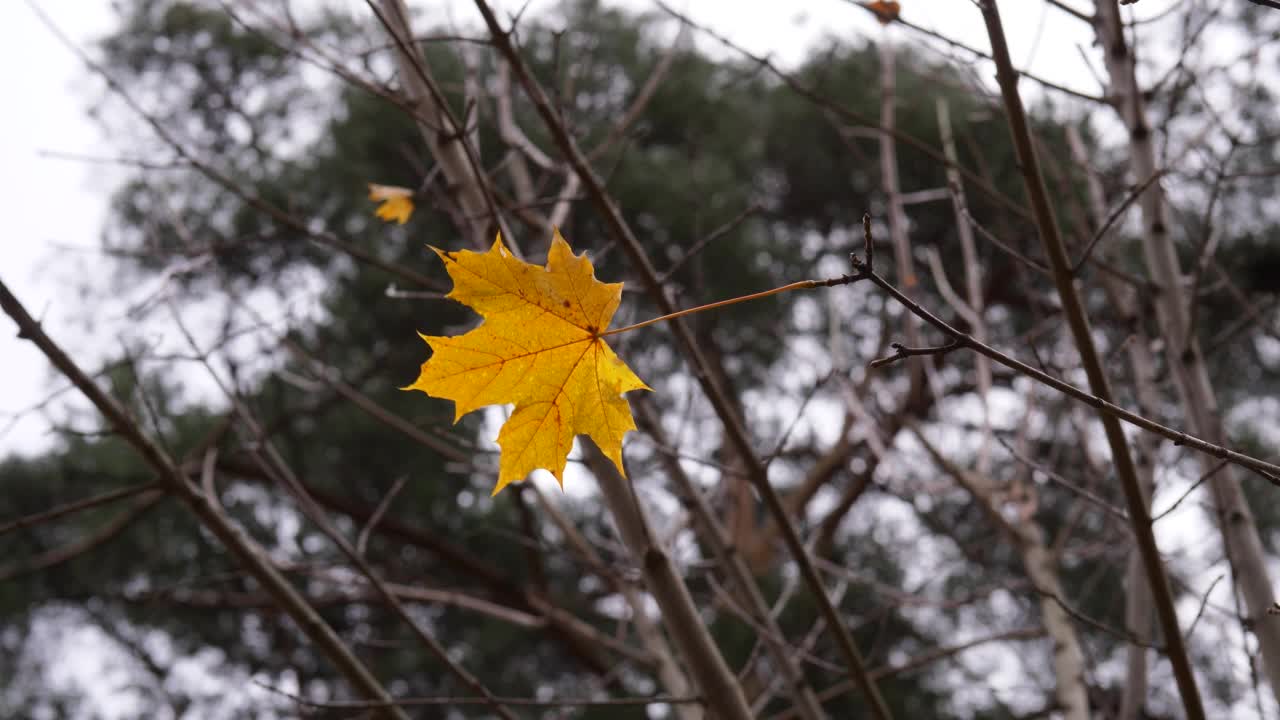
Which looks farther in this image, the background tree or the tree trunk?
the background tree

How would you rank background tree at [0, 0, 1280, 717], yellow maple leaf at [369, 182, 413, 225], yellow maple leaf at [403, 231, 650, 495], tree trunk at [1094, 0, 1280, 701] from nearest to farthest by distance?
yellow maple leaf at [403, 231, 650, 495]
tree trunk at [1094, 0, 1280, 701]
yellow maple leaf at [369, 182, 413, 225]
background tree at [0, 0, 1280, 717]

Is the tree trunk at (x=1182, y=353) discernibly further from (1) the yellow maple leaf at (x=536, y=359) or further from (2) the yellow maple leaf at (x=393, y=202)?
(2) the yellow maple leaf at (x=393, y=202)

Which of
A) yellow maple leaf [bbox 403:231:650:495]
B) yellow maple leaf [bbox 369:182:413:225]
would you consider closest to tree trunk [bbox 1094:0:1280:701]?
yellow maple leaf [bbox 403:231:650:495]

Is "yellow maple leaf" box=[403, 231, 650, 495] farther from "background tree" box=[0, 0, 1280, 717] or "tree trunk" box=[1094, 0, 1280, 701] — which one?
"background tree" box=[0, 0, 1280, 717]

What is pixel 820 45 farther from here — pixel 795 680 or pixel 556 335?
pixel 556 335

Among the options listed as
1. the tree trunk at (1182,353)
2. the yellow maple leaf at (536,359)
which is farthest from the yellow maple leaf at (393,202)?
the tree trunk at (1182,353)

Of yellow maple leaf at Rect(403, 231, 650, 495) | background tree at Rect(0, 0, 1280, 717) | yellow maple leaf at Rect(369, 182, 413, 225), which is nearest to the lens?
→ yellow maple leaf at Rect(403, 231, 650, 495)

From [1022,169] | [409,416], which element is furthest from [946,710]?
[1022,169]

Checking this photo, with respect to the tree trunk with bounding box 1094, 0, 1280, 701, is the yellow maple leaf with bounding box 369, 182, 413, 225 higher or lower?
higher

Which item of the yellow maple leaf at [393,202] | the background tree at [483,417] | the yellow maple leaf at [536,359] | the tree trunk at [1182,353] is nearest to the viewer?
the yellow maple leaf at [536,359]

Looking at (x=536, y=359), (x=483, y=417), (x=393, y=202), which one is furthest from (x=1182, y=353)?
(x=483, y=417)
